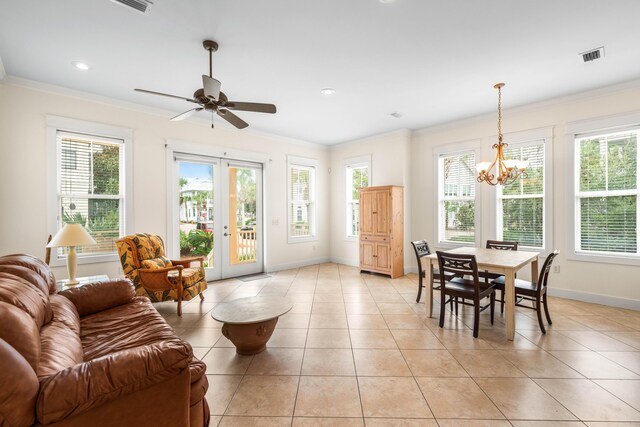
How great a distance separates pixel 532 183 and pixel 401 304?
9.38ft

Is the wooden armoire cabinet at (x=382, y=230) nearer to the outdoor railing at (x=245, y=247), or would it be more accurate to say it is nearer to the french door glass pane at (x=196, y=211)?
the outdoor railing at (x=245, y=247)

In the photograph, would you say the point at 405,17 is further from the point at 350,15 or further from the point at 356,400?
the point at 356,400

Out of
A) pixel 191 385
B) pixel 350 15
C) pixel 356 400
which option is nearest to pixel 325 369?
pixel 356 400

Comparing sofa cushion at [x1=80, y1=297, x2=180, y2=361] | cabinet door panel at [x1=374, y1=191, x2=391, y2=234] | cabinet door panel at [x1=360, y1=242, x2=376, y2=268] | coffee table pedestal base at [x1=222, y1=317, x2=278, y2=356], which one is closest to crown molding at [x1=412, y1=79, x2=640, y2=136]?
cabinet door panel at [x1=374, y1=191, x2=391, y2=234]

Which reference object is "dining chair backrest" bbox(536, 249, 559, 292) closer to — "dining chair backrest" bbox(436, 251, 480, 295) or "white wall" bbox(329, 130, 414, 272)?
"dining chair backrest" bbox(436, 251, 480, 295)

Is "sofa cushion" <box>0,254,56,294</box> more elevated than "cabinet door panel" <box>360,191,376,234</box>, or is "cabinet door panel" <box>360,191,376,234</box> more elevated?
"cabinet door panel" <box>360,191,376,234</box>

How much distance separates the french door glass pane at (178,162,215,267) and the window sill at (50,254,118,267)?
3.33 feet

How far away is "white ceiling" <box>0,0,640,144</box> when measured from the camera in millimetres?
2375

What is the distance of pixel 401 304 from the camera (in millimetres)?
4012

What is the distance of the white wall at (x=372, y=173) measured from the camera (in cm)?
582

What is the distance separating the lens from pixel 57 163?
12.3 ft

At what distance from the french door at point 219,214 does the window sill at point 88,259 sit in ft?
2.81

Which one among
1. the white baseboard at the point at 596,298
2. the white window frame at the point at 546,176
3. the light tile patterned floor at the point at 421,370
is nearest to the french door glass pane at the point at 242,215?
the light tile patterned floor at the point at 421,370

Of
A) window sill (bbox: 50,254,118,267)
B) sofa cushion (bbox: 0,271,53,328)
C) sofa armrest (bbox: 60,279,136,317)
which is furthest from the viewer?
window sill (bbox: 50,254,118,267)
